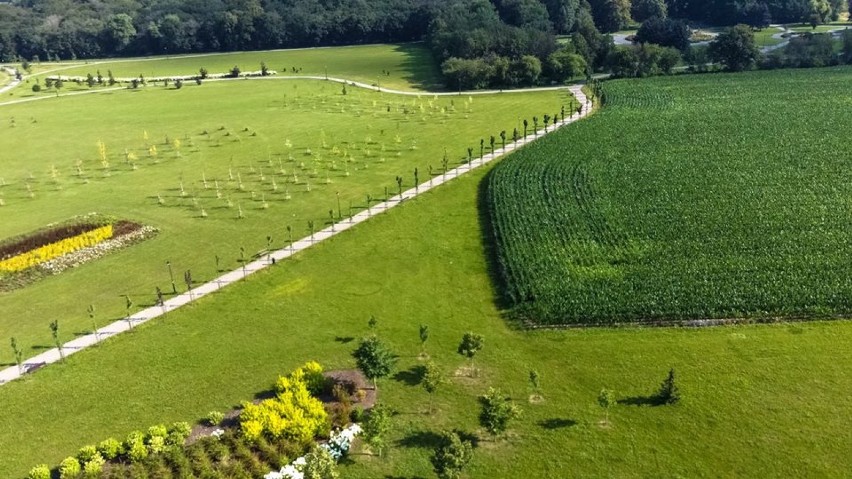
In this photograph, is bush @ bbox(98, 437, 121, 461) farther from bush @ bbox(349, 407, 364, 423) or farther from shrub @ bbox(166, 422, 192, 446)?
bush @ bbox(349, 407, 364, 423)

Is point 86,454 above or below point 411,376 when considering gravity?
above

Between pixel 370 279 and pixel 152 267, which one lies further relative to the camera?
pixel 152 267

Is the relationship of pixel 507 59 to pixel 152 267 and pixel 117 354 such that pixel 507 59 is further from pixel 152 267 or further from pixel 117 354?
pixel 117 354

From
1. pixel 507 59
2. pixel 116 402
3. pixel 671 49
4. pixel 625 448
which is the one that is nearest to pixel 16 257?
pixel 116 402

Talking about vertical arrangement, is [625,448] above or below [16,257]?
below

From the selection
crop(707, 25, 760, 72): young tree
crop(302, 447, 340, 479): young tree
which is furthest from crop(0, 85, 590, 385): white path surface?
crop(707, 25, 760, 72): young tree

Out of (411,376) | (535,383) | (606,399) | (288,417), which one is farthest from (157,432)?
(606,399)

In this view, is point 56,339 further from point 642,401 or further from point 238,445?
point 642,401
